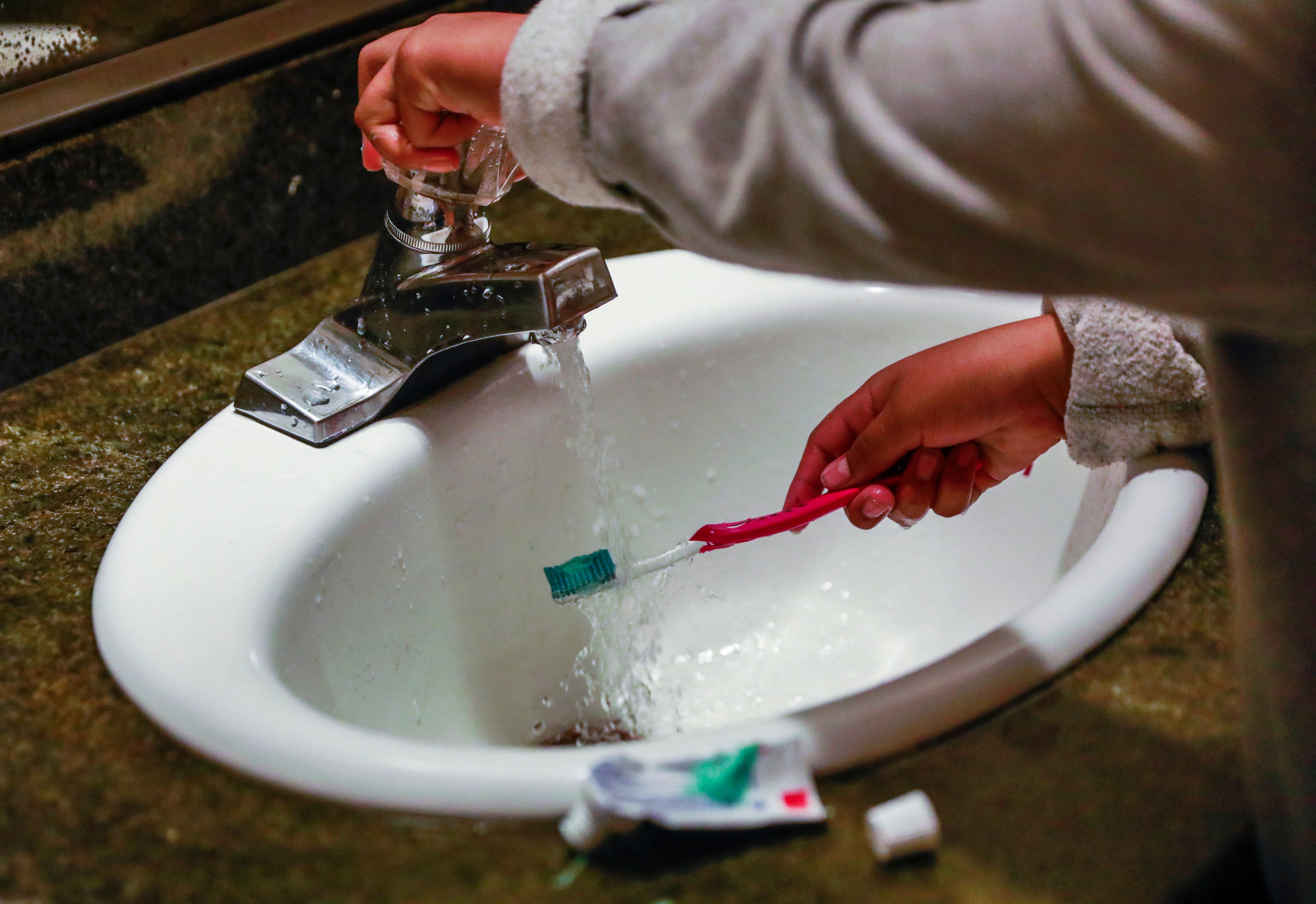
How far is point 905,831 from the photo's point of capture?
0.31 metres

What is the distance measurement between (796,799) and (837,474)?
25 centimetres

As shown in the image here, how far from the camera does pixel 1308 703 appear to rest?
305mm

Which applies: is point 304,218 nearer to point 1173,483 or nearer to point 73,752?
point 73,752

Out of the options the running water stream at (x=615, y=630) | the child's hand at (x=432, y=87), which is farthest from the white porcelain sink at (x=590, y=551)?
the child's hand at (x=432, y=87)

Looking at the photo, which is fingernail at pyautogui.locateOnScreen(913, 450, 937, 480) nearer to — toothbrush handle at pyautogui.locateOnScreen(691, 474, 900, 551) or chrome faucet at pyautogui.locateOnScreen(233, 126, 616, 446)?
toothbrush handle at pyautogui.locateOnScreen(691, 474, 900, 551)

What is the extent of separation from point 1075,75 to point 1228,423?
12 cm

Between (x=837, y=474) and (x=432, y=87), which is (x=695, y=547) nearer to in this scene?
(x=837, y=474)

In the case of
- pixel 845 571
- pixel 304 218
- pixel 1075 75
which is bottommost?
pixel 845 571

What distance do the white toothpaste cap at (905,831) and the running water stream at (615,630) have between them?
285 millimetres

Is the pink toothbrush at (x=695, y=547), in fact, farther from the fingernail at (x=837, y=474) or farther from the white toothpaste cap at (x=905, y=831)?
the white toothpaste cap at (x=905, y=831)

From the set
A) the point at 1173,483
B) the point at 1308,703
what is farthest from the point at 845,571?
the point at 1308,703

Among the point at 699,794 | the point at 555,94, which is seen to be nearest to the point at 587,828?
the point at 699,794

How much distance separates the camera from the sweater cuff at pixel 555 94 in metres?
0.33

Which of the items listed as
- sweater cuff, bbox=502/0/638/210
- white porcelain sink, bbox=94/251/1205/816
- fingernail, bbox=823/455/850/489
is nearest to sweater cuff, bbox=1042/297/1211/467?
white porcelain sink, bbox=94/251/1205/816
